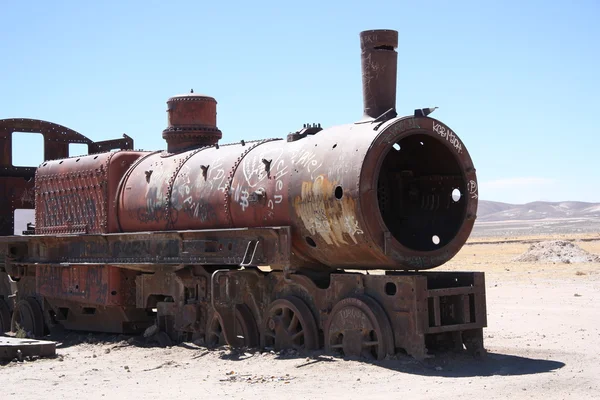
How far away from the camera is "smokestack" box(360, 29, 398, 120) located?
11.2m

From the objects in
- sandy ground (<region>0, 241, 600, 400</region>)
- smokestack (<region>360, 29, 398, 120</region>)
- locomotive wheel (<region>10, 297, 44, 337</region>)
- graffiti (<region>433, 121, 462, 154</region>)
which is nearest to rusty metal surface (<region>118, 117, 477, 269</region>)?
graffiti (<region>433, 121, 462, 154</region>)

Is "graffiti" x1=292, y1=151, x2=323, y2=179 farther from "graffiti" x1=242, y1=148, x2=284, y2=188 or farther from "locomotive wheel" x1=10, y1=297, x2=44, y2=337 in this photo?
"locomotive wheel" x1=10, y1=297, x2=44, y2=337

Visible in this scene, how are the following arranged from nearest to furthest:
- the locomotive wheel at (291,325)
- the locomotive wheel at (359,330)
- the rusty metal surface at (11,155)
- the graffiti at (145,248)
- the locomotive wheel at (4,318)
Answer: the locomotive wheel at (359,330) < the locomotive wheel at (291,325) < the graffiti at (145,248) < the locomotive wheel at (4,318) < the rusty metal surface at (11,155)

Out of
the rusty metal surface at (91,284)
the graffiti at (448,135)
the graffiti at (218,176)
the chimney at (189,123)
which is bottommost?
the rusty metal surface at (91,284)

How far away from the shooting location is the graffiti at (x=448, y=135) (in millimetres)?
10641

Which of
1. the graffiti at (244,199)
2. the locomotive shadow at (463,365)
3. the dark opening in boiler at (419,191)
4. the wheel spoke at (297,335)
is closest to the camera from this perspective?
the locomotive shadow at (463,365)

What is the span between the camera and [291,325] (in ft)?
36.0

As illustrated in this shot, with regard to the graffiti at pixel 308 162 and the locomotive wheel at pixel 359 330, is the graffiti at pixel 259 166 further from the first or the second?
the locomotive wheel at pixel 359 330

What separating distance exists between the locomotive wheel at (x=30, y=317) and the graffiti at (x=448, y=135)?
860cm

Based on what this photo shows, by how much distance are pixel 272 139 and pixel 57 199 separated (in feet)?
17.1

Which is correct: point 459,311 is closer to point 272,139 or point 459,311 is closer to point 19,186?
point 272,139

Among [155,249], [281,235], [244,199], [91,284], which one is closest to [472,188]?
[281,235]

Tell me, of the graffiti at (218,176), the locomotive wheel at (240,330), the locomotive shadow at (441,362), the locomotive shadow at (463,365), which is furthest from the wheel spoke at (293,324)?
the graffiti at (218,176)

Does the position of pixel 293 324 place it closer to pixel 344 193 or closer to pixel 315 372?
pixel 315 372
